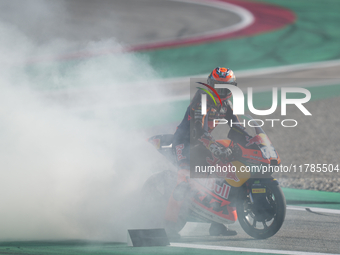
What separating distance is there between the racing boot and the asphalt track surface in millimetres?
92

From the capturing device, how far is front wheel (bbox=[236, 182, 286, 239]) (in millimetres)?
4926

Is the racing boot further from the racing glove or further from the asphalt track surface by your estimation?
the racing glove

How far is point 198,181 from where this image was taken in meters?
5.23

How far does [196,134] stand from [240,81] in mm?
9245

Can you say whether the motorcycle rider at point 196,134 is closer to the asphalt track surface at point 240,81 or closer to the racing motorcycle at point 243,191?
the racing motorcycle at point 243,191

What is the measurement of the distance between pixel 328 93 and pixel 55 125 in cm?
973

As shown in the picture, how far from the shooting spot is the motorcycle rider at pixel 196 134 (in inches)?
200

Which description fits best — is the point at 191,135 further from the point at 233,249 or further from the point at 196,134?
the point at 233,249

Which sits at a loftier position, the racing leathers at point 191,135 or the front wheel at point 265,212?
the racing leathers at point 191,135

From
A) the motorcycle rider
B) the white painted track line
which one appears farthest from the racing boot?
the white painted track line

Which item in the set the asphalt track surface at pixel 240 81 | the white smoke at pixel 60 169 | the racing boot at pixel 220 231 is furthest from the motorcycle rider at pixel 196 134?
the white smoke at pixel 60 169

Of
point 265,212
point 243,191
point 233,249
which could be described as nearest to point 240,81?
point 243,191

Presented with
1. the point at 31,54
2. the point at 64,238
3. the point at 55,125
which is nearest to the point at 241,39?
the point at 31,54

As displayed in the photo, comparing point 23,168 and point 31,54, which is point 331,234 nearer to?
point 23,168
